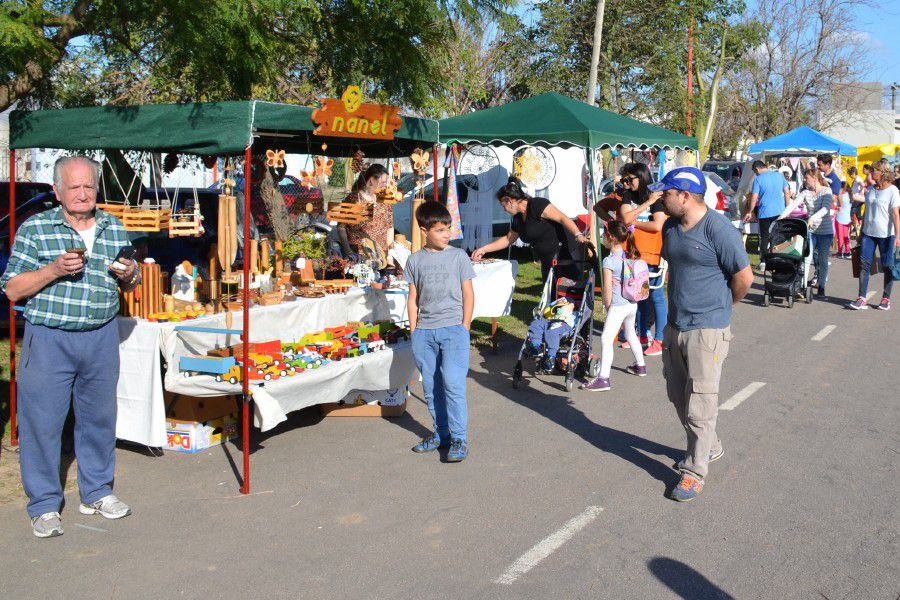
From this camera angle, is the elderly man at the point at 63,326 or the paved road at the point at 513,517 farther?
the elderly man at the point at 63,326

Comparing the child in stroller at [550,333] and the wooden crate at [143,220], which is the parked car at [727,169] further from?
the wooden crate at [143,220]

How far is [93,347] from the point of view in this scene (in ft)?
16.7

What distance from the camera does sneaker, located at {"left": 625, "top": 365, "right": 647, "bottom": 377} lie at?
9.22 m

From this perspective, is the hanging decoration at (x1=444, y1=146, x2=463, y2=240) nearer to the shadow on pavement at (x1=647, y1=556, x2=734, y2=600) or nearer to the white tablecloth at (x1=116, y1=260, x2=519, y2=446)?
the white tablecloth at (x1=116, y1=260, x2=519, y2=446)

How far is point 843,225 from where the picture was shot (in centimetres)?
2023

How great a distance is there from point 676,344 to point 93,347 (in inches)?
137

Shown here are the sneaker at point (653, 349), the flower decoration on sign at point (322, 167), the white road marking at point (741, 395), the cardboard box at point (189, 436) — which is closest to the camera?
the cardboard box at point (189, 436)

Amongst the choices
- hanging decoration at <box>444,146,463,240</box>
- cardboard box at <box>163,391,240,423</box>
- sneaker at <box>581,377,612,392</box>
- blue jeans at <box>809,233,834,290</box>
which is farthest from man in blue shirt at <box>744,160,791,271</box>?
cardboard box at <box>163,391,240,423</box>

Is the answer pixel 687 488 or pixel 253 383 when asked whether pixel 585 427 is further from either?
pixel 253 383

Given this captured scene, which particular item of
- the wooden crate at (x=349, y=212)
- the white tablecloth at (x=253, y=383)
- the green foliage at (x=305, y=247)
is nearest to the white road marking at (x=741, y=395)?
the white tablecloth at (x=253, y=383)

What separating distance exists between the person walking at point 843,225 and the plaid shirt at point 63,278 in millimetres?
16800

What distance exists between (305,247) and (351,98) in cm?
204

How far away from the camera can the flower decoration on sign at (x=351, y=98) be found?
6.68 metres

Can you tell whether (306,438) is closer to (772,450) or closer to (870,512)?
(772,450)
